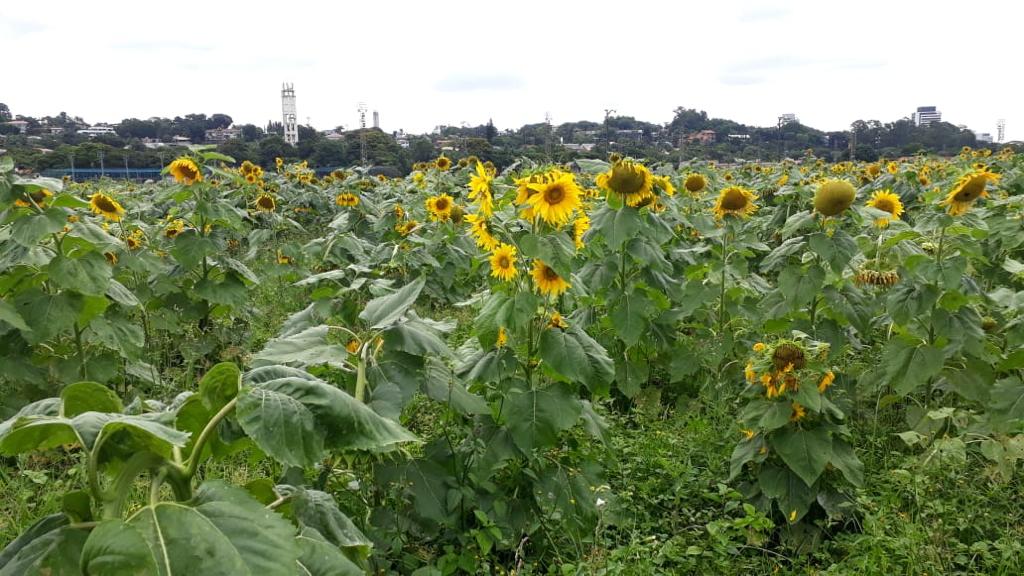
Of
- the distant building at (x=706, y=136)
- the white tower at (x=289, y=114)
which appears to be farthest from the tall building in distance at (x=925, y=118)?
the white tower at (x=289, y=114)

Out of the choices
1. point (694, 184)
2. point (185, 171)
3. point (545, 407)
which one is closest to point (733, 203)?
point (694, 184)

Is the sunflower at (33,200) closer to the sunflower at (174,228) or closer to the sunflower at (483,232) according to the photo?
the sunflower at (174,228)

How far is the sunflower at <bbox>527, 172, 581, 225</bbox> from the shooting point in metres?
2.56

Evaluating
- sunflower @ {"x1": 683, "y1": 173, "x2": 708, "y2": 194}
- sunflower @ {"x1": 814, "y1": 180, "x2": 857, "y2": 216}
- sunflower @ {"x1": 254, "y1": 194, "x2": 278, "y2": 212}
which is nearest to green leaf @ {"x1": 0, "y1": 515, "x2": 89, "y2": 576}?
sunflower @ {"x1": 814, "y1": 180, "x2": 857, "y2": 216}

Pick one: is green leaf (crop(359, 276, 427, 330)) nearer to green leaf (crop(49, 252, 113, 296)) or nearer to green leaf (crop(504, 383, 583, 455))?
green leaf (crop(504, 383, 583, 455))

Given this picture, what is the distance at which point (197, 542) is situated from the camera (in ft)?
2.97

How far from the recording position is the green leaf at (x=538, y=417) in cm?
239

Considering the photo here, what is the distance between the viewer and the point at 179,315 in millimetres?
4637

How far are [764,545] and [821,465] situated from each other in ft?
1.28

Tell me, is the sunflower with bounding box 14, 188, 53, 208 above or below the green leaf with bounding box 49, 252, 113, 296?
above

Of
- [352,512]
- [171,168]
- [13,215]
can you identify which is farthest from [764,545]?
[171,168]

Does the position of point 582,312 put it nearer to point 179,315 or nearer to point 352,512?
point 352,512

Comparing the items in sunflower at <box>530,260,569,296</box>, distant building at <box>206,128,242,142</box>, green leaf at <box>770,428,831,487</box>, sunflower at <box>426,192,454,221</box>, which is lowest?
green leaf at <box>770,428,831,487</box>

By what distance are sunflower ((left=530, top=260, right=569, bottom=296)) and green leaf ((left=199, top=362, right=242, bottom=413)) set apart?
5.21 feet
